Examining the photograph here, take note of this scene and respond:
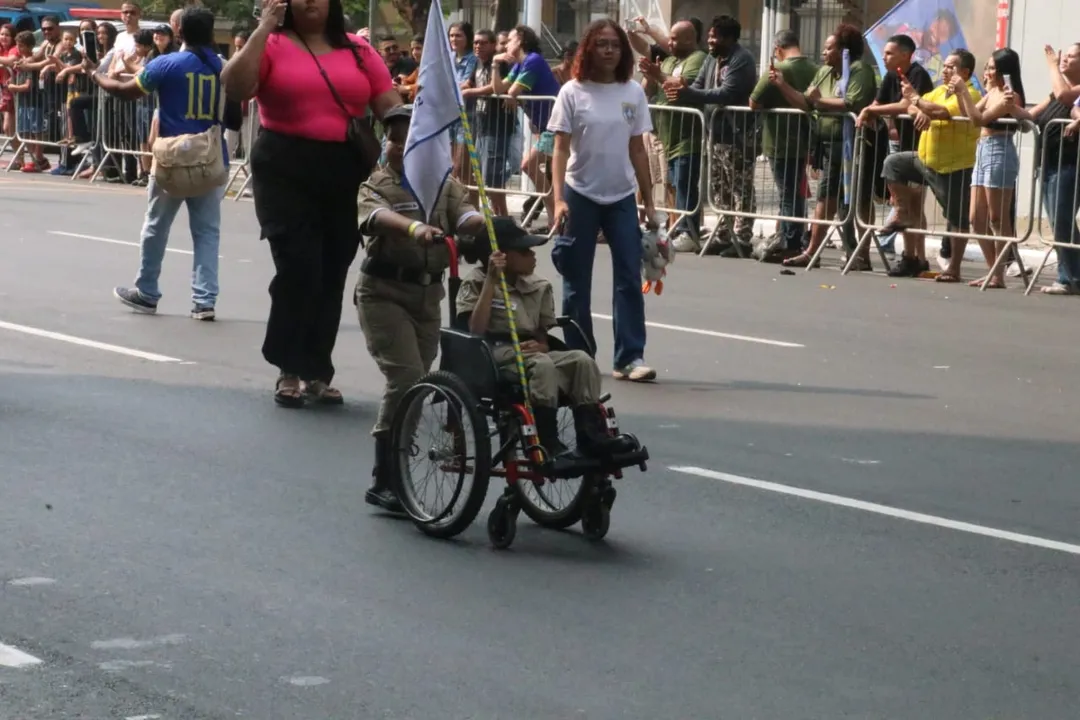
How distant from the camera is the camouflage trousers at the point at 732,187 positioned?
60.5 ft

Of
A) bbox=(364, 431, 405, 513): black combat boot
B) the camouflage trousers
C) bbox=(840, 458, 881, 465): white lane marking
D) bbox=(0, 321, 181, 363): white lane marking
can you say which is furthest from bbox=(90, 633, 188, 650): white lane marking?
the camouflage trousers

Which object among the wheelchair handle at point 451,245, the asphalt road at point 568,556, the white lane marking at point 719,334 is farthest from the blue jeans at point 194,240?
the wheelchair handle at point 451,245

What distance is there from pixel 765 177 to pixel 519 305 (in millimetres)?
11300

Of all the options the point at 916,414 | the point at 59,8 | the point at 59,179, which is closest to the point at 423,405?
the point at 916,414

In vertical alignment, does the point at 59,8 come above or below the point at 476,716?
above

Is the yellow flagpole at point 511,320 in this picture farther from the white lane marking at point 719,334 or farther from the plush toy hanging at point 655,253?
Result: the white lane marking at point 719,334

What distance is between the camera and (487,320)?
7215 mm

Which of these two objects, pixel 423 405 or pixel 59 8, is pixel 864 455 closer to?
pixel 423 405

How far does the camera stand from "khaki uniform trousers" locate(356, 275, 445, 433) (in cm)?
786

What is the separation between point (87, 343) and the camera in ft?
38.5

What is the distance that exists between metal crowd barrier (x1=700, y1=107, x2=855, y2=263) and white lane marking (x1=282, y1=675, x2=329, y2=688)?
1253 cm

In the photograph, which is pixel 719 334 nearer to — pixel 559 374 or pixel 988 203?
pixel 988 203

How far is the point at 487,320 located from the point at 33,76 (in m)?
22.8

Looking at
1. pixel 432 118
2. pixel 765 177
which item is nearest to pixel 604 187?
pixel 432 118
